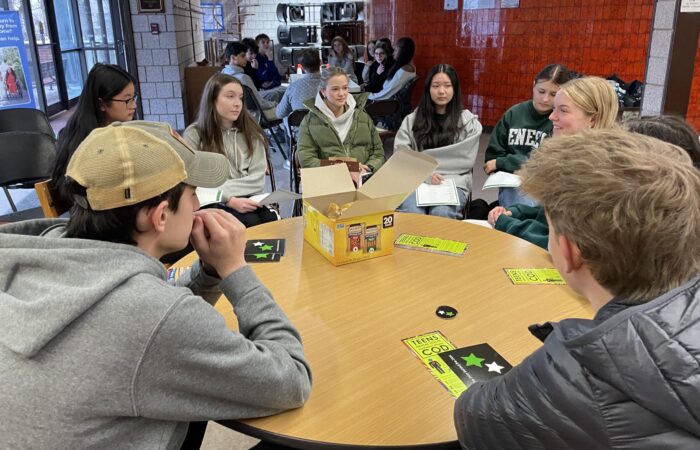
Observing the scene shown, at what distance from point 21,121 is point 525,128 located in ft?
10.9

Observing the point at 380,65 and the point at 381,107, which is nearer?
the point at 381,107

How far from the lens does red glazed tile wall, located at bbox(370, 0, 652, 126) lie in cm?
648

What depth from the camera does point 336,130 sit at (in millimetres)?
3434

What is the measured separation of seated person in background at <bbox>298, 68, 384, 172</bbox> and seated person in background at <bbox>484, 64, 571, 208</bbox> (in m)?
0.74

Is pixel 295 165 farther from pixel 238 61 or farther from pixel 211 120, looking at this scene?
pixel 238 61

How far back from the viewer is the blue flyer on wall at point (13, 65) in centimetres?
423

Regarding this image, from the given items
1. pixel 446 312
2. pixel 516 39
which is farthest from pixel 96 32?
pixel 446 312

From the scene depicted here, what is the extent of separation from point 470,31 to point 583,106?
17.9 ft

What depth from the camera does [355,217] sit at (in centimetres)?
174

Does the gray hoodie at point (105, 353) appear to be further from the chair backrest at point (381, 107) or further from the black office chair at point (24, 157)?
the chair backrest at point (381, 107)

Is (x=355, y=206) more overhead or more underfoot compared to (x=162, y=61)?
more underfoot

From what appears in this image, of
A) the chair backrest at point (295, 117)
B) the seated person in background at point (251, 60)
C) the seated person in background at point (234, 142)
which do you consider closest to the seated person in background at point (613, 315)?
the seated person in background at point (234, 142)

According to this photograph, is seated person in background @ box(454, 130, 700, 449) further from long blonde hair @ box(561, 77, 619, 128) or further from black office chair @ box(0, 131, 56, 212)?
black office chair @ box(0, 131, 56, 212)

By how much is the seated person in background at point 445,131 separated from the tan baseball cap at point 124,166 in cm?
229
